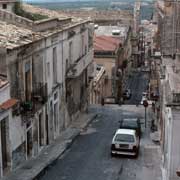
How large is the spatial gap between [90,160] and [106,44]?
103 ft

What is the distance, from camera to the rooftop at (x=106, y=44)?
50.9 m

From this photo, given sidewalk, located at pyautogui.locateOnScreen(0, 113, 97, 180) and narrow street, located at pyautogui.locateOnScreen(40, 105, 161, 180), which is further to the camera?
narrow street, located at pyautogui.locateOnScreen(40, 105, 161, 180)

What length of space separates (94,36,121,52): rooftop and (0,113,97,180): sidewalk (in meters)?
19.2

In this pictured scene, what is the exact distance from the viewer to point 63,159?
910 inches

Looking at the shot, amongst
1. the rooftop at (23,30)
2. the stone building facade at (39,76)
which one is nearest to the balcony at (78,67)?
the stone building facade at (39,76)

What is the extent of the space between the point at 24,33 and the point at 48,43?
231cm

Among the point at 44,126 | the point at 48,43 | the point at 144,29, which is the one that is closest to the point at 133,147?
the point at 44,126

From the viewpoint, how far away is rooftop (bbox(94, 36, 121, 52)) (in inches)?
2006

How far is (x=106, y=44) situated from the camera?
5297cm

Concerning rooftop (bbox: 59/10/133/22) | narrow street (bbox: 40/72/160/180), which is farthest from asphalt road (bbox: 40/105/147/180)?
Result: rooftop (bbox: 59/10/133/22)

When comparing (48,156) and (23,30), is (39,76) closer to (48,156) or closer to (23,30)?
(23,30)

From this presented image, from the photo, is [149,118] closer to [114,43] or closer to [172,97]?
[172,97]

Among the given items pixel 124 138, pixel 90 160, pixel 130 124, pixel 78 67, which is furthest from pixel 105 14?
pixel 90 160

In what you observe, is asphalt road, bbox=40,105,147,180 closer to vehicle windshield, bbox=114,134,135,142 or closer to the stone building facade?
vehicle windshield, bbox=114,134,135,142
